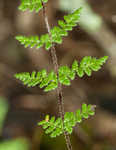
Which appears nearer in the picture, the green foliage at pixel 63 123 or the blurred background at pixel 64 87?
the green foliage at pixel 63 123

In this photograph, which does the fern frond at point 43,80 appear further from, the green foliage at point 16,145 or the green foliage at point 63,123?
the green foliage at point 16,145

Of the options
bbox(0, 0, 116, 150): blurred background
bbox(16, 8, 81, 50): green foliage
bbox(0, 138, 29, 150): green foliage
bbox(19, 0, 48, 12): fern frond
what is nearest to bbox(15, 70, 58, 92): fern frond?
bbox(16, 8, 81, 50): green foliage

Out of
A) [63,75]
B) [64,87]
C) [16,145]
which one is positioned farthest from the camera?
[64,87]

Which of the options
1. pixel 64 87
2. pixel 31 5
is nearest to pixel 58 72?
pixel 31 5

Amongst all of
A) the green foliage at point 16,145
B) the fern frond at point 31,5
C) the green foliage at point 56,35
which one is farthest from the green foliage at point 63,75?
the green foliage at point 16,145

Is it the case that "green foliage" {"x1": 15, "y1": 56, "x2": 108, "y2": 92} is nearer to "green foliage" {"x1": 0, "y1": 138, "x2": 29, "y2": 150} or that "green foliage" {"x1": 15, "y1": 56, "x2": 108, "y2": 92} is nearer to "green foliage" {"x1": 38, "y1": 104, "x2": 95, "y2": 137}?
"green foliage" {"x1": 38, "y1": 104, "x2": 95, "y2": 137}

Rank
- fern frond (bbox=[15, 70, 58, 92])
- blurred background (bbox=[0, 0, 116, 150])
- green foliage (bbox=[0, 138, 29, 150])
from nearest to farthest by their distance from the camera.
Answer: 1. fern frond (bbox=[15, 70, 58, 92])
2. green foliage (bbox=[0, 138, 29, 150])
3. blurred background (bbox=[0, 0, 116, 150])

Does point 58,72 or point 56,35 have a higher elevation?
point 56,35

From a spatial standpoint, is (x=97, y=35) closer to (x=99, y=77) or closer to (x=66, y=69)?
(x=99, y=77)

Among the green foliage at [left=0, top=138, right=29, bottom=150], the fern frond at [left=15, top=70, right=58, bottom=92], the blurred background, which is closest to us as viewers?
the fern frond at [left=15, top=70, right=58, bottom=92]

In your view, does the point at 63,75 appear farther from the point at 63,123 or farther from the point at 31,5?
the point at 31,5
